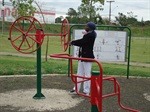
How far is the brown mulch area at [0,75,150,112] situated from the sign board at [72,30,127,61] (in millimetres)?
730

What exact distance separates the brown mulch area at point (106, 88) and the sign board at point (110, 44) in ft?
2.39

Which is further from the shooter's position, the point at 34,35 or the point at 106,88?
the point at 106,88

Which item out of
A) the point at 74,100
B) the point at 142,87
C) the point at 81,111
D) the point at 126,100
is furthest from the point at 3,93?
the point at 142,87

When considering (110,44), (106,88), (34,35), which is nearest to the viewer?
(34,35)

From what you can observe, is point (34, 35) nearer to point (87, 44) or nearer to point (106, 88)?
point (87, 44)

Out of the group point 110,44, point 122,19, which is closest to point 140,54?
point 110,44

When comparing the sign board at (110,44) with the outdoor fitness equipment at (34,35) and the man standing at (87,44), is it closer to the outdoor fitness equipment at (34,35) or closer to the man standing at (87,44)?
the outdoor fitness equipment at (34,35)

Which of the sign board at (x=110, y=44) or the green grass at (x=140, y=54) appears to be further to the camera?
the green grass at (x=140, y=54)

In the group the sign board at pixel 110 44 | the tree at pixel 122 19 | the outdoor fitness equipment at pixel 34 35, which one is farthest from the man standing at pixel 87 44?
the tree at pixel 122 19

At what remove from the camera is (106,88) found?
7.20 metres

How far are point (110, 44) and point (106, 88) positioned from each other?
179cm

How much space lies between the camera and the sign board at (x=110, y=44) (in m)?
8.49

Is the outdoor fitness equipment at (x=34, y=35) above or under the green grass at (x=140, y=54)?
above

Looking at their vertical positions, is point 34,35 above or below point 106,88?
above
